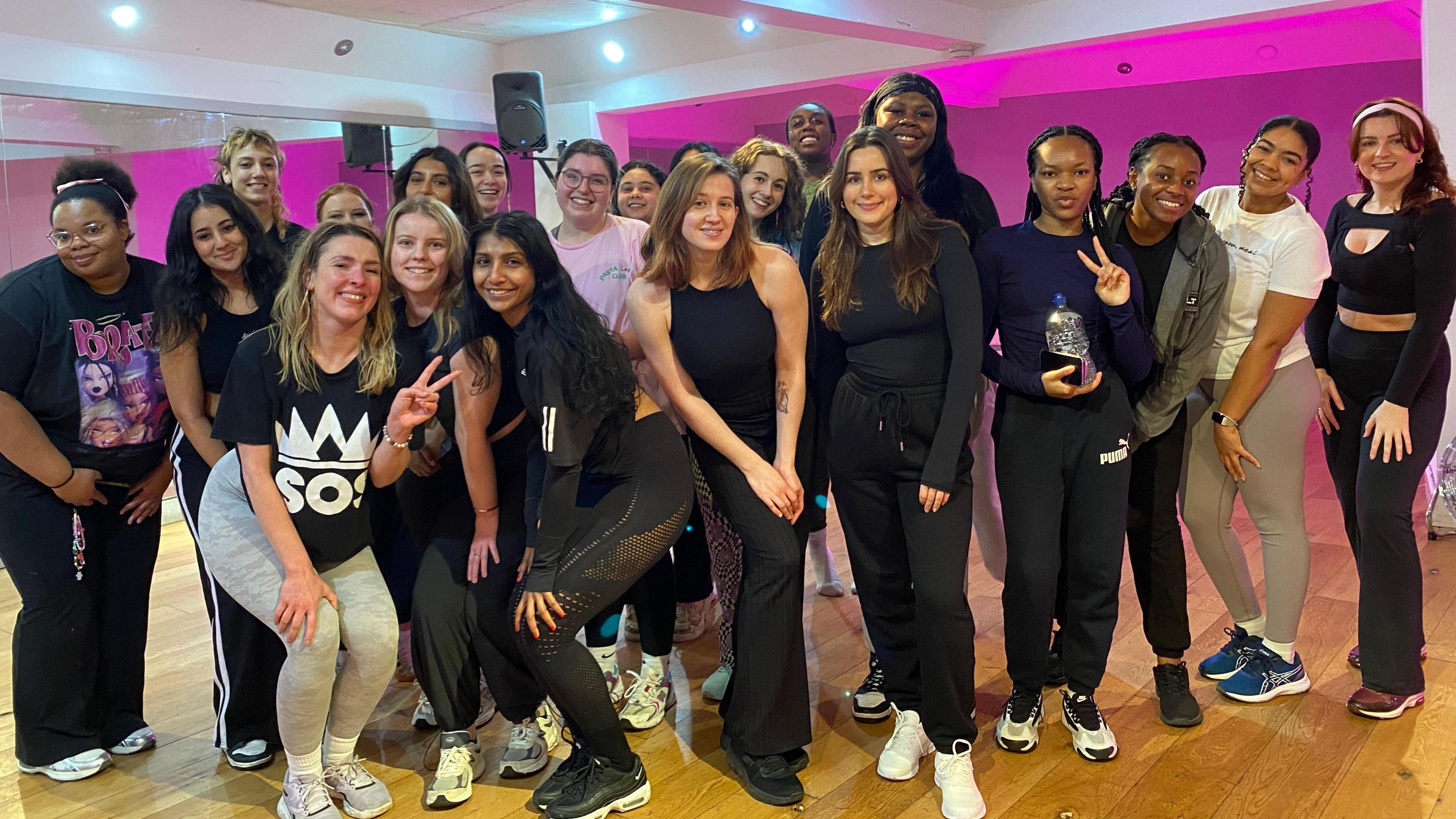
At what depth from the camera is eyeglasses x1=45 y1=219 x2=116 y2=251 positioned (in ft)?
8.81

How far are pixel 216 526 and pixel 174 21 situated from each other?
206 inches

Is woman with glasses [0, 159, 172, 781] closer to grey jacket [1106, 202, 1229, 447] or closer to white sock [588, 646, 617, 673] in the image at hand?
white sock [588, 646, 617, 673]

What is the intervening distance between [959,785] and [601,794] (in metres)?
0.84

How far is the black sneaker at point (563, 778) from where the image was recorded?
252 cm

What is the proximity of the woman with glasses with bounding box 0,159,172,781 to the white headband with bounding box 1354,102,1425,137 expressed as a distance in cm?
330

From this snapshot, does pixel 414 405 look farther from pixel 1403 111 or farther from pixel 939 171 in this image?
pixel 1403 111

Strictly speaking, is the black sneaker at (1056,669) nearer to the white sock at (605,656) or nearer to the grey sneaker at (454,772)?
the white sock at (605,656)

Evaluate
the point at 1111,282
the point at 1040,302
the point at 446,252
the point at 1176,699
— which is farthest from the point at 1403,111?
the point at 446,252

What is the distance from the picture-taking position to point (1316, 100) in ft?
25.7

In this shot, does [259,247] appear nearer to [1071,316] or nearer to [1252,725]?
[1071,316]

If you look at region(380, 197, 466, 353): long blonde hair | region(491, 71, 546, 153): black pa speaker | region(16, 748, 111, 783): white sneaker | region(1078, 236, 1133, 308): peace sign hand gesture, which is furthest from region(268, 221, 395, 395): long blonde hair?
region(491, 71, 546, 153): black pa speaker

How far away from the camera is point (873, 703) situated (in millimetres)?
2939

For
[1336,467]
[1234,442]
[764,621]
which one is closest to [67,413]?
[764,621]

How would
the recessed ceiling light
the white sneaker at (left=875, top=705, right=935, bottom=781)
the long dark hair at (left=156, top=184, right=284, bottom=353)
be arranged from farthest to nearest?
the recessed ceiling light → the long dark hair at (left=156, top=184, right=284, bottom=353) → the white sneaker at (left=875, top=705, right=935, bottom=781)
